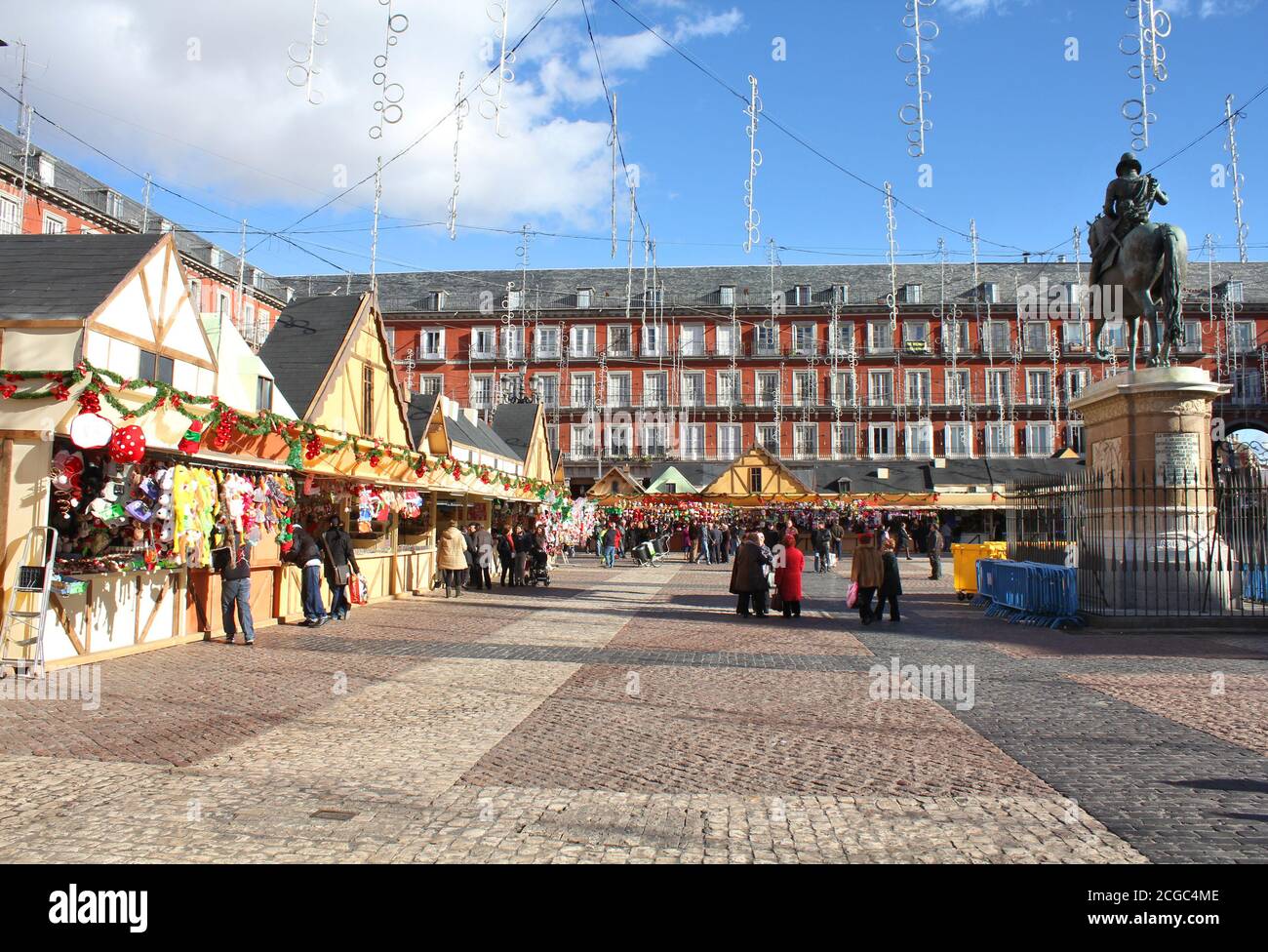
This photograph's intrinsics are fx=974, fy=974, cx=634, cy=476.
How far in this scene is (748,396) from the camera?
6016cm

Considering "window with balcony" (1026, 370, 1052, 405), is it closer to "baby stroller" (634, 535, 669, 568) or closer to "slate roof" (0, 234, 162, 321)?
"baby stroller" (634, 535, 669, 568)

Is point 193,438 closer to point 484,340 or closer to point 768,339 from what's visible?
point 484,340

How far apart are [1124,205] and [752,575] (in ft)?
26.9

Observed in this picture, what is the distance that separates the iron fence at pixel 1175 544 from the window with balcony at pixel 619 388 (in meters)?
46.5

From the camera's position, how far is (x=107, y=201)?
41.5 metres

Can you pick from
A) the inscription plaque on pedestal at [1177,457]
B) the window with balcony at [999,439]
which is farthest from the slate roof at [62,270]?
the window with balcony at [999,439]

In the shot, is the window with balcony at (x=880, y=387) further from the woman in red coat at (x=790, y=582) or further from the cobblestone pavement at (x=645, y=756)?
the cobblestone pavement at (x=645, y=756)

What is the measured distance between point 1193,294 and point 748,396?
27.0m

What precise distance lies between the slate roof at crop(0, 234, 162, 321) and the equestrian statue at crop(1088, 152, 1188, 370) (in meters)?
Result: 13.7

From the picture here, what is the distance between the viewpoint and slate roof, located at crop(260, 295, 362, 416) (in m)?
18.2

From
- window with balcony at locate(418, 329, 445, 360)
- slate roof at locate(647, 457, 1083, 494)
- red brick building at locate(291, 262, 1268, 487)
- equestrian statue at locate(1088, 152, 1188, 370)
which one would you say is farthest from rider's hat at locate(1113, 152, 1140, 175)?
window with balcony at locate(418, 329, 445, 360)

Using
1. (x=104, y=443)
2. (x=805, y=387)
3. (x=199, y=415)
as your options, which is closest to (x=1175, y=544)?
(x=199, y=415)

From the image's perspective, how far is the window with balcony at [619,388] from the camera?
6053 cm
